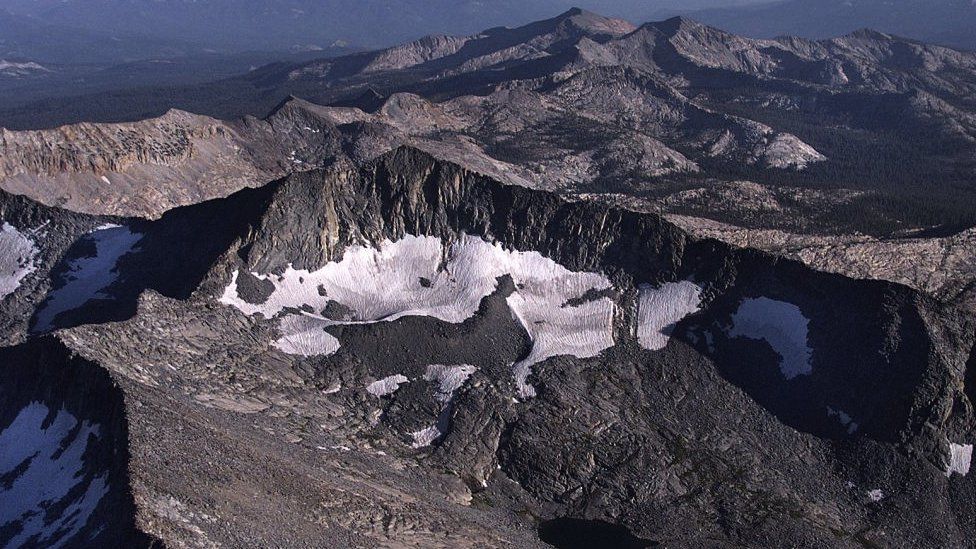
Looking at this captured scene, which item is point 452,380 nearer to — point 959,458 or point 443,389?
point 443,389

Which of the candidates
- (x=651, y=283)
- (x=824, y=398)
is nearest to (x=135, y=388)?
(x=651, y=283)

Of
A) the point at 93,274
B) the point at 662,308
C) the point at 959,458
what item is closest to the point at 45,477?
the point at 93,274

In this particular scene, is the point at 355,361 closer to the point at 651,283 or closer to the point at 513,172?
the point at 651,283

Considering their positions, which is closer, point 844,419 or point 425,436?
point 844,419

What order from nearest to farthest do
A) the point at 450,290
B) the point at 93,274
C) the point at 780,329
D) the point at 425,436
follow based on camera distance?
the point at 425,436, the point at 780,329, the point at 450,290, the point at 93,274

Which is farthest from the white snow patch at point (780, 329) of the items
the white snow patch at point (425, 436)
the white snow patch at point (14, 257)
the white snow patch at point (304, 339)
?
the white snow patch at point (14, 257)

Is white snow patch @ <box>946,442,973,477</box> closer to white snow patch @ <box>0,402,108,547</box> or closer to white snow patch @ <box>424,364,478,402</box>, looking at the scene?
white snow patch @ <box>424,364,478,402</box>
